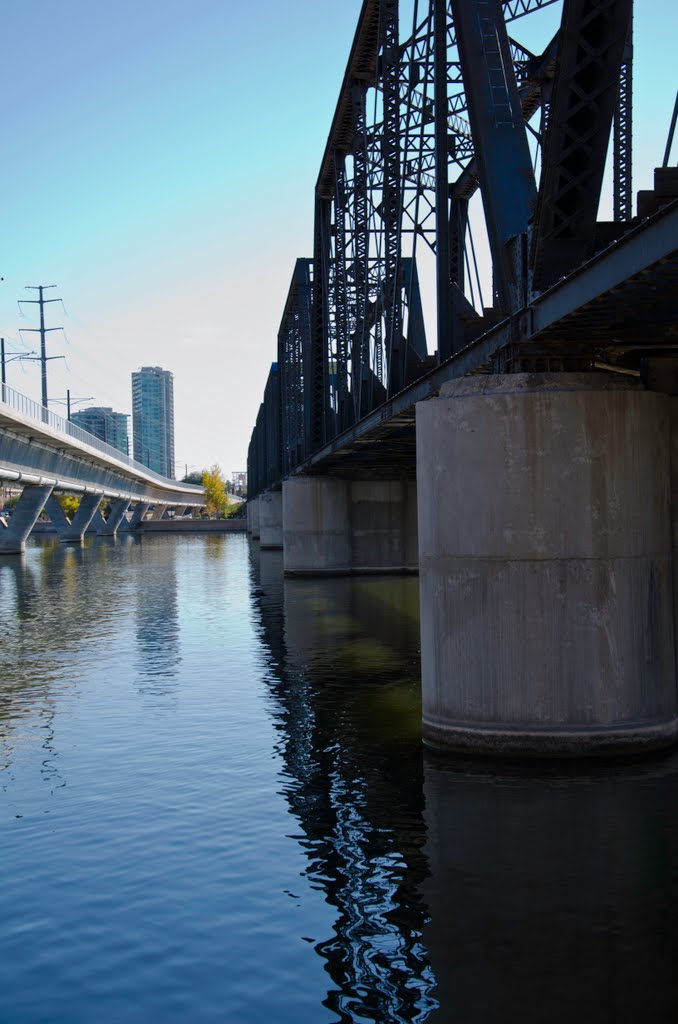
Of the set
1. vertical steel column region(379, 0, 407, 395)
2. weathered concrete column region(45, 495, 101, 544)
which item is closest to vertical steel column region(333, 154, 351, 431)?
vertical steel column region(379, 0, 407, 395)

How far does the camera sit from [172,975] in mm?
9617

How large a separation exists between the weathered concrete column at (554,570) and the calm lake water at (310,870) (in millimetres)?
657

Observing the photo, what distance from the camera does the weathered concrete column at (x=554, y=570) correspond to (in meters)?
15.2

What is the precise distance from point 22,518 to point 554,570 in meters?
79.4

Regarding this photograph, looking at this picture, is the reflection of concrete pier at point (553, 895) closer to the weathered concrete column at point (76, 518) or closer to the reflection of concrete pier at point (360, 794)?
the reflection of concrete pier at point (360, 794)

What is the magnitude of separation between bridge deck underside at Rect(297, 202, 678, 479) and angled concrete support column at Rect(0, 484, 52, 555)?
69222mm

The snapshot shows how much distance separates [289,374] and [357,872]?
74799 millimetres

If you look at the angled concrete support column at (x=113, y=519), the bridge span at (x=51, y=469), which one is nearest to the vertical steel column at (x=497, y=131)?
the bridge span at (x=51, y=469)

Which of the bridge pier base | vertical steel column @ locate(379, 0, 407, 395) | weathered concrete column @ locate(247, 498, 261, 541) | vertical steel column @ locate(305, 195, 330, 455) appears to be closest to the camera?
vertical steel column @ locate(379, 0, 407, 395)

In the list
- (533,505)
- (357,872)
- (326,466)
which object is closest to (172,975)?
(357,872)

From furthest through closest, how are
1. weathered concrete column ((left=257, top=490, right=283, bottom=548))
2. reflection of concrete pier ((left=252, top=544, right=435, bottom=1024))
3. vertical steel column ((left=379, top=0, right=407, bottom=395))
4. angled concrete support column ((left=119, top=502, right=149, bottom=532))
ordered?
angled concrete support column ((left=119, top=502, right=149, bottom=532)) → weathered concrete column ((left=257, top=490, right=283, bottom=548)) → vertical steel column ((left=379, top=0, right=407, bottom=395)) → reflection of concrete pier ((left=252, top=544, right=435, bottom=1024))

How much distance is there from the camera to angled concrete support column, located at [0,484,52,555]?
8919cm

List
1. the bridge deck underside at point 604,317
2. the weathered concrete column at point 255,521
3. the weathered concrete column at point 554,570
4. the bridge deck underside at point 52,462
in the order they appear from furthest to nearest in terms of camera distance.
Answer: the weathered concrete column at point 255,521
the bridge deck underside at point 52,462
the weathered concrete column at point 554,570
the bridge deck underside at point 604,317

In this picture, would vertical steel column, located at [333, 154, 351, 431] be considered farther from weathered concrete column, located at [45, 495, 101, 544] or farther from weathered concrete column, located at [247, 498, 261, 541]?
weathered concrete column, located at [45, 495, 101, 544]
